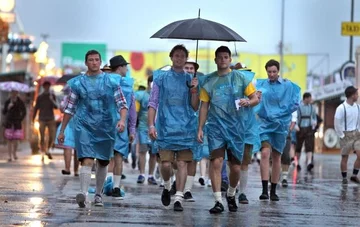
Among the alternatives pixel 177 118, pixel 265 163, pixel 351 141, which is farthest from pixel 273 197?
pixel 351 141

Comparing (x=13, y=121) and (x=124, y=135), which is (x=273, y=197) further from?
(x=13, y=121)

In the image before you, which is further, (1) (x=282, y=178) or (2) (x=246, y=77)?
(1) (x=282, y=178)

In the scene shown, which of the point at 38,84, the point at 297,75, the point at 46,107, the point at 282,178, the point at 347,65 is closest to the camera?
the point at 282,178

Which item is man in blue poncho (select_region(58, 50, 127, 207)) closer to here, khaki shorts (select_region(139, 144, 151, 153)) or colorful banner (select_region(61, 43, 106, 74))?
khaki shorts (select_region(139, 144, 151, 153))

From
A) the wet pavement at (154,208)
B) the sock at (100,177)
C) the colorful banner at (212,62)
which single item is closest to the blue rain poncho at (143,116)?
the wet pavement at (154,208)

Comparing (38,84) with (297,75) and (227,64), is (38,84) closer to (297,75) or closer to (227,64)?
(227,64)

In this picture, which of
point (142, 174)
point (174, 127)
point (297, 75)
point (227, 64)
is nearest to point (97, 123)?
point (174, 127)

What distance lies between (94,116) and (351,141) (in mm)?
7893

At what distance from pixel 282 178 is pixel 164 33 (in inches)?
224

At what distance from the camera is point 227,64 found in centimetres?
1080

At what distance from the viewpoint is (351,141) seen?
58.0ft

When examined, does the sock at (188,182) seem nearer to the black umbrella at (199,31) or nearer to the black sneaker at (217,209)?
the black sneaker at (217,209)

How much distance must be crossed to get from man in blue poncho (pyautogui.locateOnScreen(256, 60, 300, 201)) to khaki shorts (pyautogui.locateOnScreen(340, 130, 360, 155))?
470 cm

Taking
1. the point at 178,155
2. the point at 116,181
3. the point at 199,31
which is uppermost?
the point at 199,31
